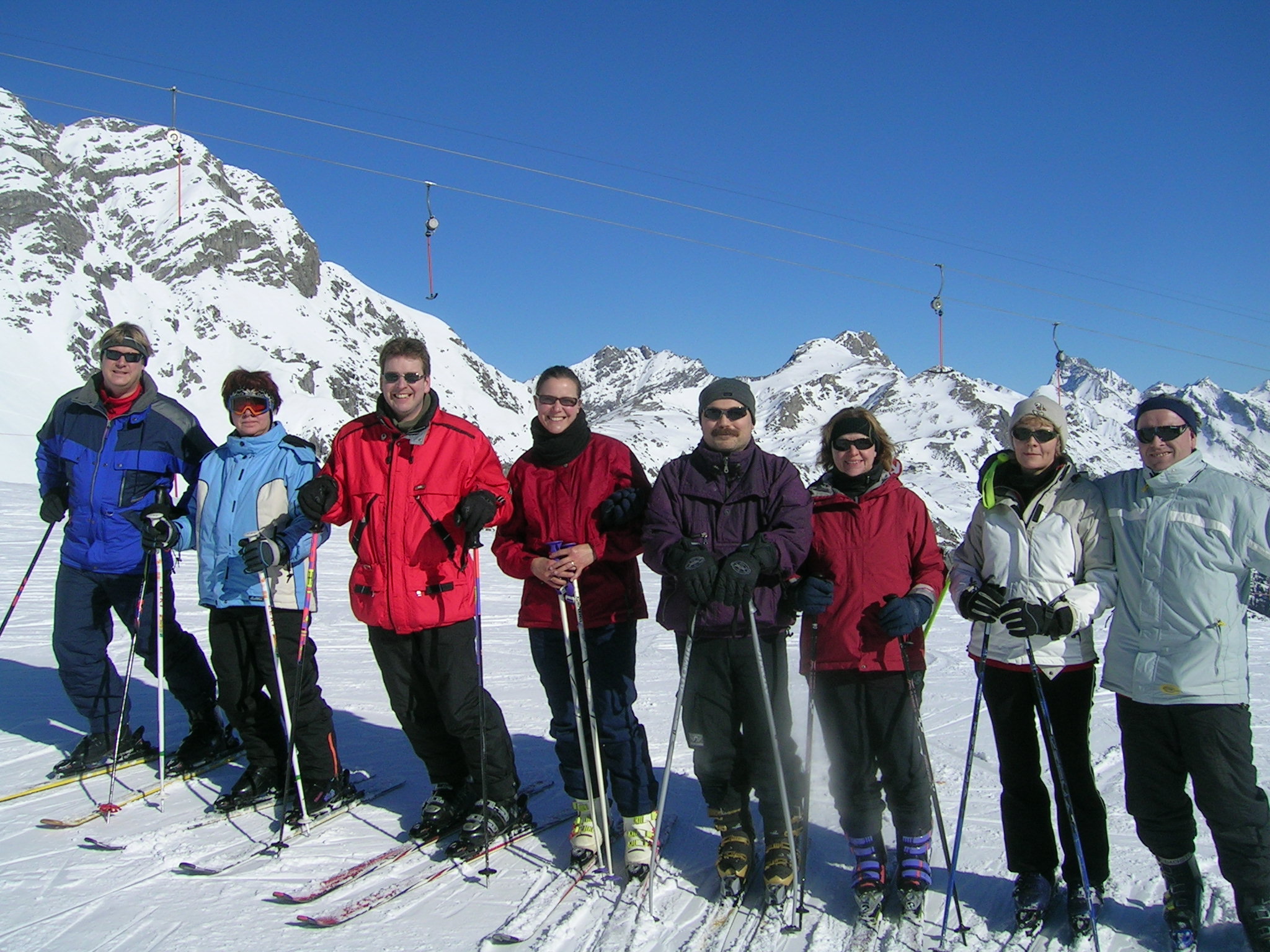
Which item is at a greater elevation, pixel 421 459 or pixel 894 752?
pixel 421 459

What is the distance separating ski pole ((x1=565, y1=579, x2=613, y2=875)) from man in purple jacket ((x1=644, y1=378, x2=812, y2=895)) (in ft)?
1.15

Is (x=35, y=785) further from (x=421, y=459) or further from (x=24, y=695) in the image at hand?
(x=421, y=459)

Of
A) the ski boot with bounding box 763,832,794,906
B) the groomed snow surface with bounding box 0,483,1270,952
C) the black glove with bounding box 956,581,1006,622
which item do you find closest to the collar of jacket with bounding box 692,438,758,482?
the black glove with bounding box 956,581,1006,622

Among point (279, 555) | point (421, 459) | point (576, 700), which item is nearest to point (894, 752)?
point (576, 700)

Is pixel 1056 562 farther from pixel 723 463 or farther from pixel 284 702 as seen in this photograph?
pixel 284 702

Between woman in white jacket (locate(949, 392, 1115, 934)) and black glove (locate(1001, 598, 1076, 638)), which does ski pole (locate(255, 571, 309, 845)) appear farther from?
black glove (locate(1001, 598, 1076, 638))

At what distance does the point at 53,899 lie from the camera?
3.21m

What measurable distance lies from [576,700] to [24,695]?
15.4ft

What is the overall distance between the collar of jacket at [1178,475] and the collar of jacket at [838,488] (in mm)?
909

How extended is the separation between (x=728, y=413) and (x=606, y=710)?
136 cm

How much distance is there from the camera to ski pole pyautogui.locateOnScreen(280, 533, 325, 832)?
382 cm

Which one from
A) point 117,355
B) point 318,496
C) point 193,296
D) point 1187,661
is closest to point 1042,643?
point 1187,661

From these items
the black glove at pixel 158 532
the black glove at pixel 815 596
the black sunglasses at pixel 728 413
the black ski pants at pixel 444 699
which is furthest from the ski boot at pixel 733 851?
the black glove at pixel 158 532

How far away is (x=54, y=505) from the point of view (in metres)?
4.47
